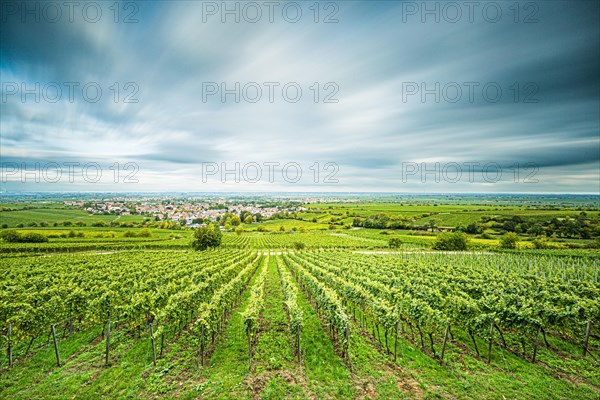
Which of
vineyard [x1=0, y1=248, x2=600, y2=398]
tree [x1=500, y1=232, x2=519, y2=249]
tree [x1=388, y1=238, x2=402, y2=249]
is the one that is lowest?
tree [x1=388, y1=238, x2=402, y2=249]

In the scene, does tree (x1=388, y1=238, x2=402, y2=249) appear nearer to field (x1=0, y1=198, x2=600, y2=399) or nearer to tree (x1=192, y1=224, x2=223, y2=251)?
tree (x1=192, y1=224, x2=223, y2=251)

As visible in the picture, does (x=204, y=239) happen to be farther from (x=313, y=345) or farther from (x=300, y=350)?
(x=300, y=350)

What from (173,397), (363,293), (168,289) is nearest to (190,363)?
(173,397)

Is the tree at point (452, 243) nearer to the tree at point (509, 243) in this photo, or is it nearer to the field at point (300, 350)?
the tree at point (509, 243)

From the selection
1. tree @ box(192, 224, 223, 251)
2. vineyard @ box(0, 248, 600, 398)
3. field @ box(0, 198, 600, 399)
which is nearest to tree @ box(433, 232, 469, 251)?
field @ box(0, 198, 600, 399)

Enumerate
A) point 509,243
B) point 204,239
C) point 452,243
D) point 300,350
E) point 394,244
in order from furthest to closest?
point 394,244 < point 452,243 < point 204,239 < point 509,243 < point 300,350

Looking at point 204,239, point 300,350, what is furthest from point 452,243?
point 204,239

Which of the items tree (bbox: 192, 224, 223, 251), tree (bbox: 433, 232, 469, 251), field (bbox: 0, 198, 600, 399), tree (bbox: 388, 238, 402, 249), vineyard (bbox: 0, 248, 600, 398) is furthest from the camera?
tree (bbox: 388, 238, 402, 249)

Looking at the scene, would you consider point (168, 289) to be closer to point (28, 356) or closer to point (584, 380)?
point (28, 356)

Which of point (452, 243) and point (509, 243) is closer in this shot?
point (509, 243)

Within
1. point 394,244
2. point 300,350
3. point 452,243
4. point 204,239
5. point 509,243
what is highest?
point 300,350

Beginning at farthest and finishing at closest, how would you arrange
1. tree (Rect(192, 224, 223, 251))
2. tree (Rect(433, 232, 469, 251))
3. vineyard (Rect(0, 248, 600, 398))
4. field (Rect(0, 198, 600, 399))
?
tree (Rect(433, 232, 469, 251)) → tree (Rect(192, 224, 223, 251)) → vineyard (Rect(0, 248, 600, 398)) → field (Rect(0, 198, 600, 399))
